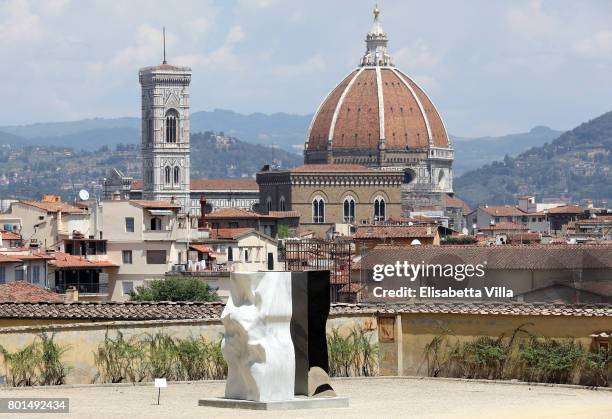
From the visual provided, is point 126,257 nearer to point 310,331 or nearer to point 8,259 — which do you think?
point 8,259

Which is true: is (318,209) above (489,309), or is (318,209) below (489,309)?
above

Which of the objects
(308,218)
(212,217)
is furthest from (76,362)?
(308,218)

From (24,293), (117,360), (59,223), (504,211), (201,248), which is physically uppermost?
(504,211)

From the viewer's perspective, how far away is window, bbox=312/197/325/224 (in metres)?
178

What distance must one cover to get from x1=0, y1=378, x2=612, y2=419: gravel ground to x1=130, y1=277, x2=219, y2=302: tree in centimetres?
2636

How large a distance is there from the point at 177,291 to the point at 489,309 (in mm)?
27271

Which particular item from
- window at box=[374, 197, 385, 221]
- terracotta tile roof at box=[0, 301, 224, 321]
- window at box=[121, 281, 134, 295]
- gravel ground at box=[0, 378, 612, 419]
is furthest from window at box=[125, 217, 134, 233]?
window at box=[374, 197, 385, 221]

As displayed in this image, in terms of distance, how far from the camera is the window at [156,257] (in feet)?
248

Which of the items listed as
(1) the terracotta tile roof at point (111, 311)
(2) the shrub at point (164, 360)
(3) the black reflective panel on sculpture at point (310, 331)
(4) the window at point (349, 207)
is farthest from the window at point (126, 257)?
(4) the window at point (349, 207)

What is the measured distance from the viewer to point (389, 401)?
33062 millimetres

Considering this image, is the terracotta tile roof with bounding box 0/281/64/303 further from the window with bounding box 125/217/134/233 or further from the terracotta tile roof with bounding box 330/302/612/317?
the window with bounding box 125/217/134/233

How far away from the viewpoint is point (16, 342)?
37406mm

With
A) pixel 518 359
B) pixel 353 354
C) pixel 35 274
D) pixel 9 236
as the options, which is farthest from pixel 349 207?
pixel 518 359

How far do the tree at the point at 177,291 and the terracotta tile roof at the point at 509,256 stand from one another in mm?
19117
